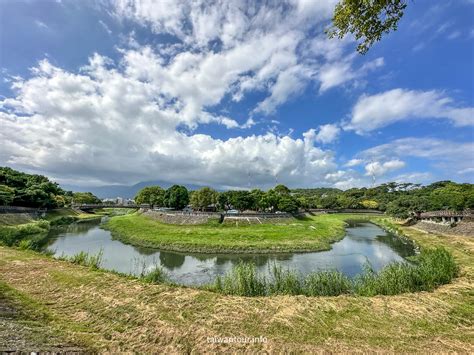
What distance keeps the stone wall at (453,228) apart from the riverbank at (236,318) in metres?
38.9

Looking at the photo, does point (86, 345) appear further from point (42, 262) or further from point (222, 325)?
point (42, 262)

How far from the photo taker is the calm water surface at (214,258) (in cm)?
2825

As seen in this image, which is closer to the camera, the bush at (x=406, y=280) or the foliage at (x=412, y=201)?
the bush at (x=406, y=280)

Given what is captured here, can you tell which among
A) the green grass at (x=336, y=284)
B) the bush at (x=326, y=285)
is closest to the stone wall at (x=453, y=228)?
the green grass at (x=336, y=284)

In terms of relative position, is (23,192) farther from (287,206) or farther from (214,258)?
(287,206)

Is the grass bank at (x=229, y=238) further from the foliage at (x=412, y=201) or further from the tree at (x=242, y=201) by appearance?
the foliage at (x=412, y=201)

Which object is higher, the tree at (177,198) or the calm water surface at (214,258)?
the tree at (177,198)

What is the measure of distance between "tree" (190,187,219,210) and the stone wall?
57.6 meters

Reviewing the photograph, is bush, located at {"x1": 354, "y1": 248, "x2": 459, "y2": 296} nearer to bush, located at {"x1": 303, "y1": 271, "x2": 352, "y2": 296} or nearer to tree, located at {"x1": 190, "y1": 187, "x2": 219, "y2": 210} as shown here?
bush, located at {"x1": 303, "y1": 271, "x2": 352, "y2": 296}

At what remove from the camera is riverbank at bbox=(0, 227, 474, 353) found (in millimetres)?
9703

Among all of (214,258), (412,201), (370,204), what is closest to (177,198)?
(214,258)

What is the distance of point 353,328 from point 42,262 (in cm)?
2245

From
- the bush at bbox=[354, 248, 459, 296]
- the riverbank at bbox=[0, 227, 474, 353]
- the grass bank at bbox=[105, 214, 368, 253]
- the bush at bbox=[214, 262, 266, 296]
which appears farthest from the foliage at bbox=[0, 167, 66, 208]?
the bush at bbox=[354, 248, 459, 296]

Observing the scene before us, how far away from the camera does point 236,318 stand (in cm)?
1177
